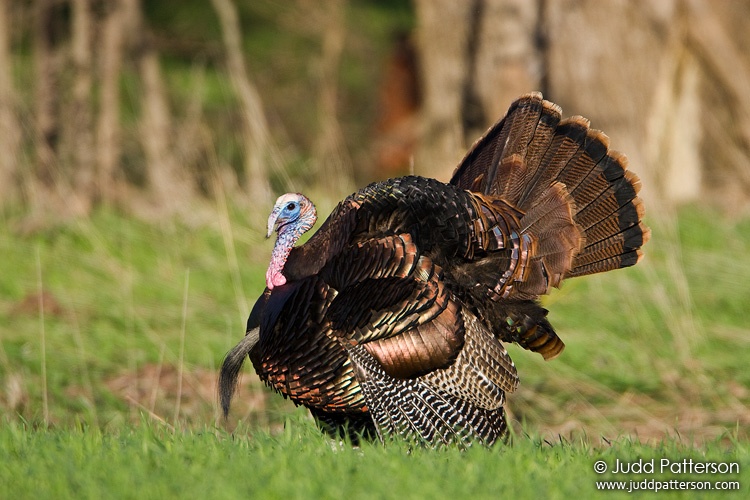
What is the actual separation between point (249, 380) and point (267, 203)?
2.33 metres

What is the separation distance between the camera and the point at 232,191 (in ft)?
28.2

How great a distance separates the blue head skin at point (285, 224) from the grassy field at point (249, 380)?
0.65 m

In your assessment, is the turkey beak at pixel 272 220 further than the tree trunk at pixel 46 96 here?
No

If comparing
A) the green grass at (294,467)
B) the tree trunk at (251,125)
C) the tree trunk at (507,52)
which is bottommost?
the green grass at (294,467)

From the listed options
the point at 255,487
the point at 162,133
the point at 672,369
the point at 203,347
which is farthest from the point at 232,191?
the point at 255,487

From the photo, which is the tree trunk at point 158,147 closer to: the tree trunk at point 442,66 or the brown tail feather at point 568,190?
the tree trunk at point 442,66

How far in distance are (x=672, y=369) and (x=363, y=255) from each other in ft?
9.04

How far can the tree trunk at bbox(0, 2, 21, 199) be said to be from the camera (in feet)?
27.5

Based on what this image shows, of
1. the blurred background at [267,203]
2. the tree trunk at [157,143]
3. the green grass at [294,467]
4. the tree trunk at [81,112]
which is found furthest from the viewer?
the tree trunk at [81,112]

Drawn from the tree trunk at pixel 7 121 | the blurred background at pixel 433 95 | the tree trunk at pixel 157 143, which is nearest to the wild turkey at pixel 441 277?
the blurred background at pixel 433 95

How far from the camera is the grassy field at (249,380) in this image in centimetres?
353

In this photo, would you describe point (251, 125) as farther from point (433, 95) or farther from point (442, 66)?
point (442, 66)

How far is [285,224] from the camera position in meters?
4.59

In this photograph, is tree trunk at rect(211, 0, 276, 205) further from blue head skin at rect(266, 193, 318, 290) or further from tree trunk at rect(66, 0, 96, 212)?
blue head skin at rect(266, 193, 318, 290)
